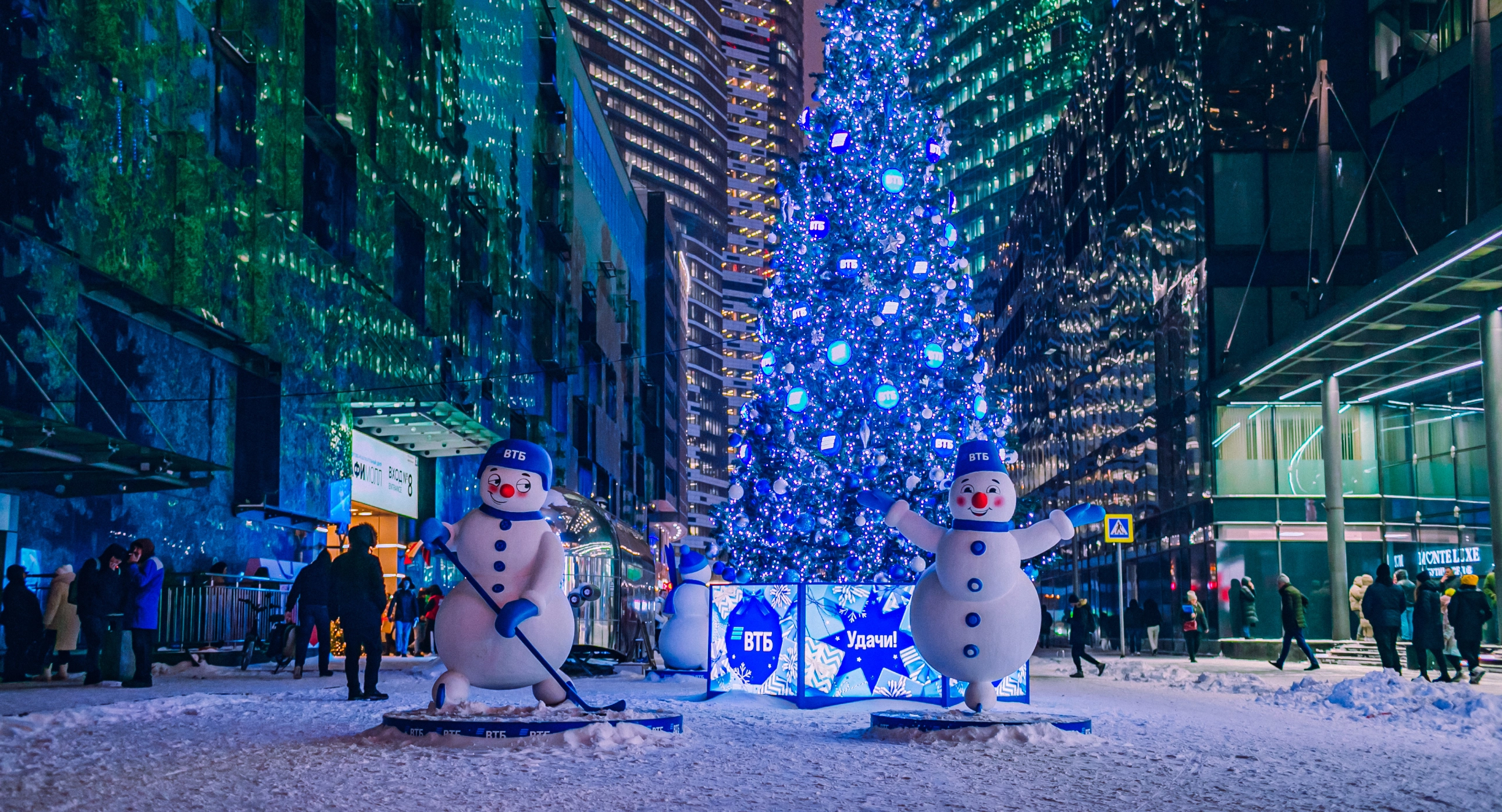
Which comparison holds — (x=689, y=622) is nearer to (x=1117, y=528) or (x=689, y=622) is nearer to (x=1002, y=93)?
(x=1117, y=528)

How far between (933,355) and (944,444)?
64.5 inches

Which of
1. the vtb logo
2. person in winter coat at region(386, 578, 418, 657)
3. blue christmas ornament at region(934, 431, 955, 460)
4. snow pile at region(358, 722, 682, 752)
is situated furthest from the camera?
person in winter coat at region(386, 578, 418, 657)

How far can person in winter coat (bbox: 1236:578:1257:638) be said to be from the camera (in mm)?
31672

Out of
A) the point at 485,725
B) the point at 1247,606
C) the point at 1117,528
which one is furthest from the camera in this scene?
the point at 1247,606

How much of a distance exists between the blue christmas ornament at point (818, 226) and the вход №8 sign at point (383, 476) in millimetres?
10126

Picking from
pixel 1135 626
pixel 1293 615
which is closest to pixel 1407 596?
pixel 1293 615

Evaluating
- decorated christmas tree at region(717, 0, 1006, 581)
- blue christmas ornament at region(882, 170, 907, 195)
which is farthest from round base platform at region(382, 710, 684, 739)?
blue christmas ornament at region(882, 170, 907, 195)

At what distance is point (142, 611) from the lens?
56.1 ft

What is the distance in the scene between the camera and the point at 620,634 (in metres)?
26.9

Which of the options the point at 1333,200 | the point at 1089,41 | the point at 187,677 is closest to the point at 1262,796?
the point at 187,677

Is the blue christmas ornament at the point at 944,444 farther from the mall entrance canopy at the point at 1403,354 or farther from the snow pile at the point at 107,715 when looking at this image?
the snow pile at the point at 107,715

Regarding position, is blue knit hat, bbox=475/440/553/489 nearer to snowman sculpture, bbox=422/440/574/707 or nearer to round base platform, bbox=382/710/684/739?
snowman sculpture, bbox=422/440/574/707

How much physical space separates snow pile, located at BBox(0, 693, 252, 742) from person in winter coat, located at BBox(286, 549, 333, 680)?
3775 millimetres

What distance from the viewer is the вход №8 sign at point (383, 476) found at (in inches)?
1261
